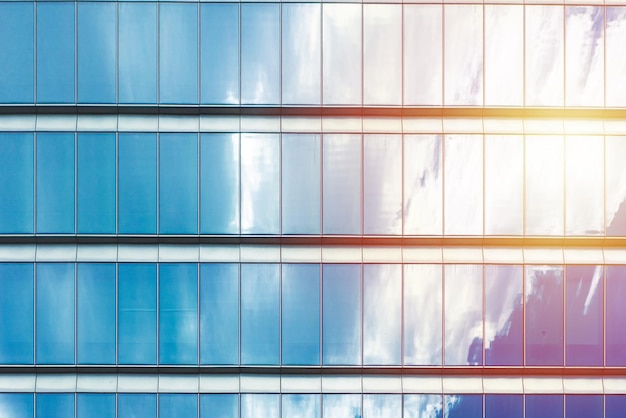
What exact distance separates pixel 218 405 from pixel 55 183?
7.31 m

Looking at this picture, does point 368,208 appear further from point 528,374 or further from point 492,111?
point 528,374

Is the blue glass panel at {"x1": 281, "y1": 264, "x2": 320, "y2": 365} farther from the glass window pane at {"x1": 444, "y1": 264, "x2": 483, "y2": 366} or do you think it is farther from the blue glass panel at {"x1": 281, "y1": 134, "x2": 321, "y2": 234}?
the glass window pane at {"x1": 444, "y1": 264, "x2": 483, "y2": 366}

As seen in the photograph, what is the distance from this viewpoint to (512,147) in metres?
12.1

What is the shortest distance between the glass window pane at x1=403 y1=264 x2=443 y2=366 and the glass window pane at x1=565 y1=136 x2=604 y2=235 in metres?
4.06

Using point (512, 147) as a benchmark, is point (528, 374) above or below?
below

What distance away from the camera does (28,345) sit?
1196cm

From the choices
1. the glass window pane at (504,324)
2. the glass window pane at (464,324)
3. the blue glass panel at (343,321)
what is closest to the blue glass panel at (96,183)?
the blue glass panel at (343,321)

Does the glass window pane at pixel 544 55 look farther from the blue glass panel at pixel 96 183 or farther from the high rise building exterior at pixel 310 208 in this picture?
the blue glass panel at pixel 96 183

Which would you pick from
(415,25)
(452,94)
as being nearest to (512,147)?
(452,94)

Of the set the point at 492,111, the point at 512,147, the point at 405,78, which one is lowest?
the point at 512,147

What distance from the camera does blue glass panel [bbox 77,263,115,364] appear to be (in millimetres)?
11969

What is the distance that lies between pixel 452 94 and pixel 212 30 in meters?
6.61

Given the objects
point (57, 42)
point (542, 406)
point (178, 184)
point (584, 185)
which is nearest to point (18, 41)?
point (57, 42)

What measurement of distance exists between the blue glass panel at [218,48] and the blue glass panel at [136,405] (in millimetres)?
8058
